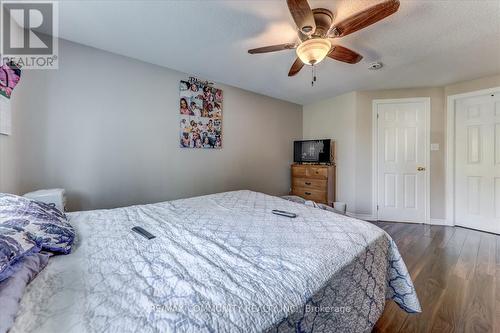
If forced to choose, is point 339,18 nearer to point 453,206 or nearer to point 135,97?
point 135,97

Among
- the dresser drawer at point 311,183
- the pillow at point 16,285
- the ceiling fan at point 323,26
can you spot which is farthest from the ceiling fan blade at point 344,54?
the pillow at point 16,285

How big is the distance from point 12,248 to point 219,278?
72 cm

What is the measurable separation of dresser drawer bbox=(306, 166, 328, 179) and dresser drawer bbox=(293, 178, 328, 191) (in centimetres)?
7

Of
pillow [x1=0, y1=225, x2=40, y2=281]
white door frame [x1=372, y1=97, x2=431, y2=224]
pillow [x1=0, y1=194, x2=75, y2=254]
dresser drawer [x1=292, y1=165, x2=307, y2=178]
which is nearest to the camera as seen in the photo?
pillow [x1=0, y1=225, x2=40, y2=281]

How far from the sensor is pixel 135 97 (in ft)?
8.05

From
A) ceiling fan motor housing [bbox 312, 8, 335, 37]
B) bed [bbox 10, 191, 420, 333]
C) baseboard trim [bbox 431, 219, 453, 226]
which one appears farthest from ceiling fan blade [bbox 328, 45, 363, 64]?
baseboard trim [bbox 431, 219, 453, 226]

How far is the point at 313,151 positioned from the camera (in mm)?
3898

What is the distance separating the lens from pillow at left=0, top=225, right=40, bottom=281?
2.10 ft

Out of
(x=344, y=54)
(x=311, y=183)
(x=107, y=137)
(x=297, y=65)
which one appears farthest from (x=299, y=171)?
(x=107, y=137)

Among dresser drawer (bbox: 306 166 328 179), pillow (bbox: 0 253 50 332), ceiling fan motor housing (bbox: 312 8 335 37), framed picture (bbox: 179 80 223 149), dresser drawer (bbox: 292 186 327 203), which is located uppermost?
ceiling fan motor housing (bbox: 312 8 335 37)

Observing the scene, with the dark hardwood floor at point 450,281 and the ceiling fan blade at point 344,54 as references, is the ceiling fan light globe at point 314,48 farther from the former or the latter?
the dark hardwood floor at point 450,281

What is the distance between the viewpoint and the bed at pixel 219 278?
58 cm

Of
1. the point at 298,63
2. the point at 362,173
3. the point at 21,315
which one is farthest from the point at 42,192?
the point at 362,173

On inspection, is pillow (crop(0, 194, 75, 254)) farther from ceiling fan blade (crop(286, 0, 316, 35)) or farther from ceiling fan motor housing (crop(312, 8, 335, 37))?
ceiling fan motor housing (crop(312, 8, 335, 37))
